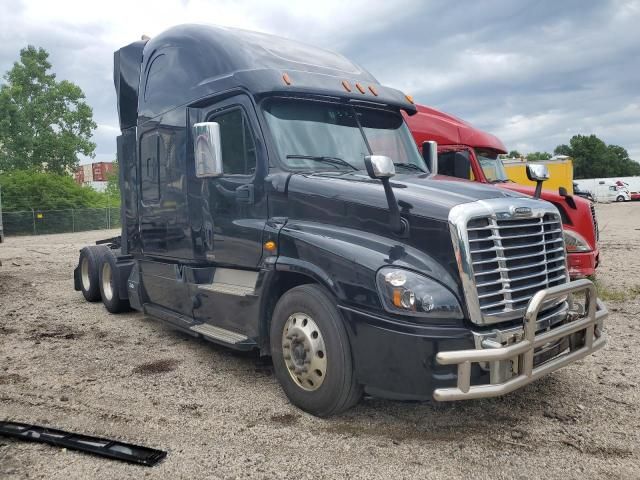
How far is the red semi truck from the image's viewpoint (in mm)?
8375

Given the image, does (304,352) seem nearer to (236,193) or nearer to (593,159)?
(236,193)

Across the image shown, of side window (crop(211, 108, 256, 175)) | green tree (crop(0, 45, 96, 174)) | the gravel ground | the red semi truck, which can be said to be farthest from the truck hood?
green tree (crop(0, 45, 96, 174))

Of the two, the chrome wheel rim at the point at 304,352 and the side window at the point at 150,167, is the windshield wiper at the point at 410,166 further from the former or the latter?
the side window at the point at 150,167

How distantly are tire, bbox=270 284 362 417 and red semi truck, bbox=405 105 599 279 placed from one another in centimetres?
437

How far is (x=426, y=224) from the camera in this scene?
378 centimetres

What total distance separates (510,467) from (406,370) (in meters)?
0.84

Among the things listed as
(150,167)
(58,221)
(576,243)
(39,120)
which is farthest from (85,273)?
(39,120)

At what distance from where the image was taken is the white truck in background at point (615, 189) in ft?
184

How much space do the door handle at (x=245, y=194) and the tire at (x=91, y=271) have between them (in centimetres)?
463

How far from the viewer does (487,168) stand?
32.2 ft

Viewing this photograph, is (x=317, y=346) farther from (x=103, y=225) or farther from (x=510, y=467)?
(x=103, y=225)

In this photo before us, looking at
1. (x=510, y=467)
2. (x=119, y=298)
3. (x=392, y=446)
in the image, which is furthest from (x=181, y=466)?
(x=119, y=298)

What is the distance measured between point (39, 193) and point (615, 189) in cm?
5328

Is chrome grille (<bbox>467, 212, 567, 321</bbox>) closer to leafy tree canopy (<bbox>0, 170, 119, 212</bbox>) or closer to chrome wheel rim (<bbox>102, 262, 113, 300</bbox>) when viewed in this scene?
chrome wheel rim (<bbox>102, 262, 113, 300</bbox>)
